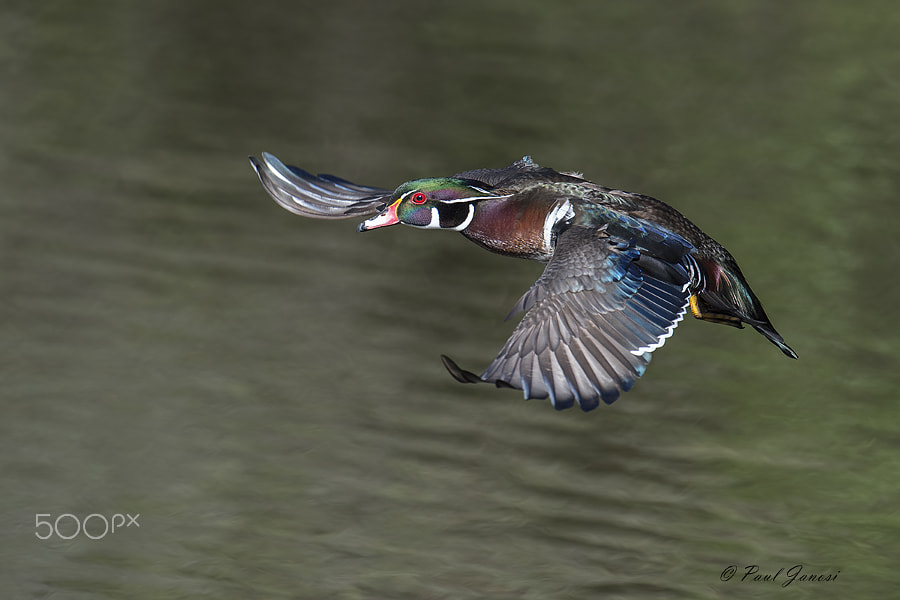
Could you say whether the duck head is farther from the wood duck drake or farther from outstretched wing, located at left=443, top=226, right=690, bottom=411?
outstretched wing, located at left=443, top=226, right=690, bottom=411

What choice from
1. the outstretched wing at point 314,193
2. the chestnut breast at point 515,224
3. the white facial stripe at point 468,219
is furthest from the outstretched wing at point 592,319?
the outstretched wing at point 314,193

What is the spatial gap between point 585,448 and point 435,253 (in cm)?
257

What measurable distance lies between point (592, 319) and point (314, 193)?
1.87m

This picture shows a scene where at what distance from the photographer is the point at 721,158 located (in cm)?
1162

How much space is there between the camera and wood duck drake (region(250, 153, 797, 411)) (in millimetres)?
5254

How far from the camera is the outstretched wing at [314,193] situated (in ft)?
21.5

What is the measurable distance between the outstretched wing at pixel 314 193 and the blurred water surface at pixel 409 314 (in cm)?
197

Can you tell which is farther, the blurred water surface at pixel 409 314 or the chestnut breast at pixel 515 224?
the blurred water surface at pixel 409 314

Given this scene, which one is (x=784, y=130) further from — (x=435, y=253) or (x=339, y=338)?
(x=339, y=338)

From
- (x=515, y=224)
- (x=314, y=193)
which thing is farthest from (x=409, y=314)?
(x=515, y=224)
